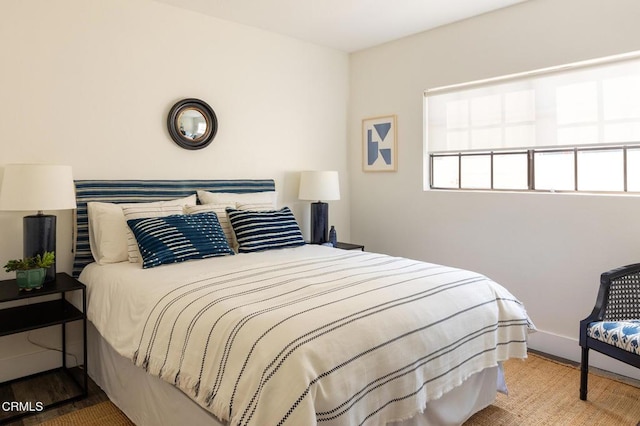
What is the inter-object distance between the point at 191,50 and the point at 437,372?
118 inches

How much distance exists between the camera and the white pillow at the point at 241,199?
135 inches

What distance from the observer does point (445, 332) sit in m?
1.93

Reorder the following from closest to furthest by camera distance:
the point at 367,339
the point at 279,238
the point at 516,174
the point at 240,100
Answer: the point at 367,339, the point at 279,238, the point at 516,174, the point at 240,100

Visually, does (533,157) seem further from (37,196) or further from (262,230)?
(37,196)

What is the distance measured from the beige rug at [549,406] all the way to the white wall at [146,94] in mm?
886

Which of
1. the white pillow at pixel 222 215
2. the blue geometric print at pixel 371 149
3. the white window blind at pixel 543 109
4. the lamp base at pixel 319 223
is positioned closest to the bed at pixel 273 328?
the white pillow at pixel 222 215

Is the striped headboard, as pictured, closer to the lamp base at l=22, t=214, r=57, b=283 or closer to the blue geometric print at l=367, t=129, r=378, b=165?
the lamp base at l=22, t=214, r=57, b=283

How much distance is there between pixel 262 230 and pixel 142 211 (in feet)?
2.74

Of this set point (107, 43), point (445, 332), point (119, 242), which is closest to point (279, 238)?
point (119, 242)

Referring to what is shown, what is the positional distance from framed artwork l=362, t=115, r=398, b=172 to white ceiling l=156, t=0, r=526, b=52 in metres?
0.80

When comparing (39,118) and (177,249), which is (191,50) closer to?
(39,118)

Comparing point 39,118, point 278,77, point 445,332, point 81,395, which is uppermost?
point 278,77

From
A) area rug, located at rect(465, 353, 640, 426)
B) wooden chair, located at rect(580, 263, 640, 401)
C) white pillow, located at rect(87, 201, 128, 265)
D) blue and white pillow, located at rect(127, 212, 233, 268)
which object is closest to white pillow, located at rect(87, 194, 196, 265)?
white pillow, located at rect(87, 201, 128, 265)

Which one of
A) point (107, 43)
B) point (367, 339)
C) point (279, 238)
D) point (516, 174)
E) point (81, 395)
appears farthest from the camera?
point (516, 174)
